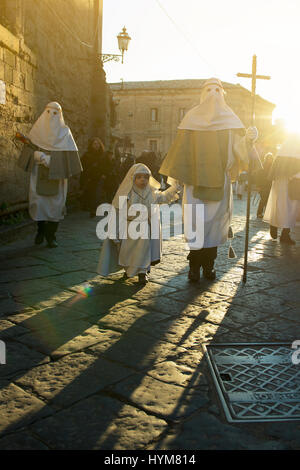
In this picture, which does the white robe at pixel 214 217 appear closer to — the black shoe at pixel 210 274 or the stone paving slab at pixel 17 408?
the black shoe at pixel 210 274

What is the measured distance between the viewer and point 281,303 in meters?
3.95

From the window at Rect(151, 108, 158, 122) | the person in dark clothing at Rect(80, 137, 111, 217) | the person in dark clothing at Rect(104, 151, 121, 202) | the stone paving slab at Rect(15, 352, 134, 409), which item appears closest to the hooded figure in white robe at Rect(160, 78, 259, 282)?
the stone paving slab at Rect(15, 352, 134, 409)

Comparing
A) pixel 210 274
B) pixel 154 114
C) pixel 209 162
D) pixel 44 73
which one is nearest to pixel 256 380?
pixel 210 274

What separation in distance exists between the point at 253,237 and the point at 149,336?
526cm

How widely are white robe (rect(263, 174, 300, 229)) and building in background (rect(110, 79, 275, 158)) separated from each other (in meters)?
38.9

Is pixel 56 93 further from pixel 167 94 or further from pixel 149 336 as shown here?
pixel 167 94

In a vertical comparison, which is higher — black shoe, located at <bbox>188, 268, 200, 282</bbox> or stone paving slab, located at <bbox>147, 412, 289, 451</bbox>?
black shoe, located at <bbox>188, 268, 200, 282</bbox>

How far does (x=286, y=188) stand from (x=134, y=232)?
3676 millimetres

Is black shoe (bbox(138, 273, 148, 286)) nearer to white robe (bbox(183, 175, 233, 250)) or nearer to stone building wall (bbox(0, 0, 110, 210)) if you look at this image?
white robe (bbox(183, 175, 233, 250))

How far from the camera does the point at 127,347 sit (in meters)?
2.88

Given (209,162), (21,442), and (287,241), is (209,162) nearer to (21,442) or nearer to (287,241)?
(21,442)

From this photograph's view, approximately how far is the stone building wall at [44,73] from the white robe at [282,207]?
13.9 feet

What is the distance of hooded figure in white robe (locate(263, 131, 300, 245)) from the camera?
7035mm

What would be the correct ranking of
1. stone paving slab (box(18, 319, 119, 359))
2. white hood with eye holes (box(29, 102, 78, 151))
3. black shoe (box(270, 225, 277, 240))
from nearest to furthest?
stone paving slab (box(18, 319, 119, 359))
white hood with eye holes (box(29, 102, 78, 151))
black shoe (box(270, 225, 277, 240))
